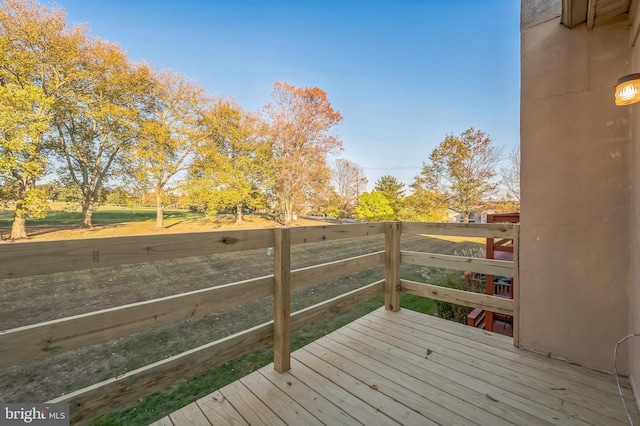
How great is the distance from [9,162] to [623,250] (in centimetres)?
1472

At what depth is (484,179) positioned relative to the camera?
1423cm

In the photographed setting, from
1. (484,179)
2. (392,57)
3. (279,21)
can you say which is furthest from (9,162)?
(484,179)

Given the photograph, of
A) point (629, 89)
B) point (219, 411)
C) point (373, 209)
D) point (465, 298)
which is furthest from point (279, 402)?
point (373, 209)

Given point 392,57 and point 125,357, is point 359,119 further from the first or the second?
point 125,357

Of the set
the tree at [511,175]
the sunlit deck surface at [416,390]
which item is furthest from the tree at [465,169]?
the sunlit deck surface at [416,390]

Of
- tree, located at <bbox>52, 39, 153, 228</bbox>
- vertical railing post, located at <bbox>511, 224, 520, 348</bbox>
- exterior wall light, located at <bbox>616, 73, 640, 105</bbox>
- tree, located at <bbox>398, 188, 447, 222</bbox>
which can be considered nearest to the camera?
exterior wall light, located at <bbox>616, 73, 640, 105</bbox>

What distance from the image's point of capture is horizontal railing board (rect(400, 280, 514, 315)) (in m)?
2.19

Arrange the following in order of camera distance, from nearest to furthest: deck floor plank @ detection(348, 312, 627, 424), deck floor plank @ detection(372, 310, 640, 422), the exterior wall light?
the exterior wall light < deck floor plank @ detection(348, 312, 627, 424) < deck floor plank @ detection(372, 310, 640, 422)

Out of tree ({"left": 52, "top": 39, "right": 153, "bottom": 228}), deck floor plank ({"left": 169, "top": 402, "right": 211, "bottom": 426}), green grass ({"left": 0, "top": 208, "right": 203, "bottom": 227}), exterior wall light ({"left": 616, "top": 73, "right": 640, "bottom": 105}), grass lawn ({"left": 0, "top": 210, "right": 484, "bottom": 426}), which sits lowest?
grass lawn ({"left": 0, "top": 210, "right": 484, "bottom": 426})

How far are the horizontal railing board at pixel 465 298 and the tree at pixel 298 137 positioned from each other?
13791 millimetres

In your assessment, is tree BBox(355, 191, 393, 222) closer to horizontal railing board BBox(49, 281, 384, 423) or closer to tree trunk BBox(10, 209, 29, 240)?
horizontal railing board BBox(49, 281, 384, 423)

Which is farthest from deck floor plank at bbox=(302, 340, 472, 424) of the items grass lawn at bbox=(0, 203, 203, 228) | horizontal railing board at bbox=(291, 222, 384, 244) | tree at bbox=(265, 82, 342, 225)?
tree at bbox=(265, 82, 342, 225)

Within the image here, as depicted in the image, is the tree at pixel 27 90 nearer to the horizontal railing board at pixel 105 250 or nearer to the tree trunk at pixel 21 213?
the tree trunk at pixel 21 213

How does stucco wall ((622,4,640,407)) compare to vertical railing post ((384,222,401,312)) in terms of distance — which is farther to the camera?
vertical railing post ((384,222,401,312))
